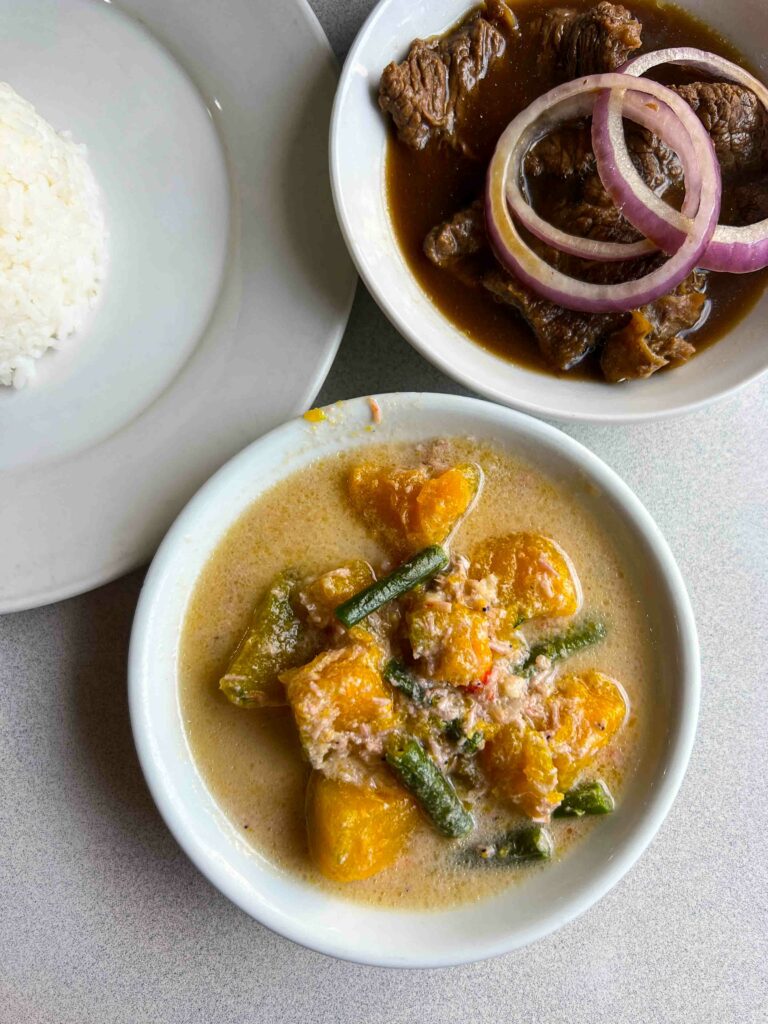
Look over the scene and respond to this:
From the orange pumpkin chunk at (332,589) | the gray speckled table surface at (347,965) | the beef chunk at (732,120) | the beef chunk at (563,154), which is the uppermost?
the beef chunk at (732,120)

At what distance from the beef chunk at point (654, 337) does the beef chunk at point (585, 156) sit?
11.5 inches

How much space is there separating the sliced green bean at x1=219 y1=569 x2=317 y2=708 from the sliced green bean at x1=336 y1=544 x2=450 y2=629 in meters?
0.17

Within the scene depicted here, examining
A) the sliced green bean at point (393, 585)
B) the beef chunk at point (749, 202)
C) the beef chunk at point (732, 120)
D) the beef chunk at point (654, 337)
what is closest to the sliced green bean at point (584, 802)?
the sliced green bean at point (393, 585)

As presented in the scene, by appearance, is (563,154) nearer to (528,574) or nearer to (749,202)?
(749,202)

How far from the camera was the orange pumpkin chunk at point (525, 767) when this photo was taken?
2055 millimetres

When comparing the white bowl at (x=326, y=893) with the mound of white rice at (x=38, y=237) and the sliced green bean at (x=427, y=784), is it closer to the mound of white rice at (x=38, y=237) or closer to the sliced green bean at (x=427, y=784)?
the sliced green bean at (x=427, y=784)

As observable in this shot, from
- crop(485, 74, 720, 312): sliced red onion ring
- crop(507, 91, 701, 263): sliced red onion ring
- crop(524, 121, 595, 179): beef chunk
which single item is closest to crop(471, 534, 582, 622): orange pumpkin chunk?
crop(485, 74, 720, 312): sliced red onion ring

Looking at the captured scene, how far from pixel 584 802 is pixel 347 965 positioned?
94 cm

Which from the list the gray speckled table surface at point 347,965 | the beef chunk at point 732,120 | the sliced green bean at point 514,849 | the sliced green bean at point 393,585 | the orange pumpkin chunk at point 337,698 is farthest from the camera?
the gray speckled table surface at point 347,965

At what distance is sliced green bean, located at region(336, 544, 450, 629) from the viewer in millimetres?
2068

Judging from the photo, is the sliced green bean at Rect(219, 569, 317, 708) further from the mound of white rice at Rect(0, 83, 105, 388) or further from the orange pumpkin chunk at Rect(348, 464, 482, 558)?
the mound of white rice at Rect(0, 83, 105, 388)

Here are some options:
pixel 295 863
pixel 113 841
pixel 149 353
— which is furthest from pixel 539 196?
pixel 113 841

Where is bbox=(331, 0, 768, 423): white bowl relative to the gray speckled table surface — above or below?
above

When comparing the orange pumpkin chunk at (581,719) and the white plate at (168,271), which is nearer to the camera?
the orange pumpkin chunk at (581,719)
